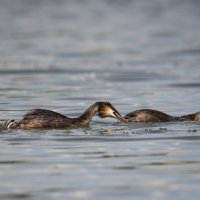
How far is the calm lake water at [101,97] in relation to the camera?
12.8m

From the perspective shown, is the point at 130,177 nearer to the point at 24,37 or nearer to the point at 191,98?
the point at 191,98

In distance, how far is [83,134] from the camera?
16953 millimetres

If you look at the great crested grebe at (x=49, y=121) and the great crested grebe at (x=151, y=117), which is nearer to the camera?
the great crested grebe at (x=49, y=121)

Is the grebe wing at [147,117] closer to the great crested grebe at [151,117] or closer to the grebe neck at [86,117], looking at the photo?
the great crested grebe at [151,117]

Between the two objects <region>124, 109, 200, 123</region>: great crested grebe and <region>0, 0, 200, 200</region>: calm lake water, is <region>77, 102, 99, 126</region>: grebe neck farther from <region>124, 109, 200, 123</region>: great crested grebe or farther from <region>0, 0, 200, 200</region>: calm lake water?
<region>124, 109, 200, 123</region>: great crested grebe

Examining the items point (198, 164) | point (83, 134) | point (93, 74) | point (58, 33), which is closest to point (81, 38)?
point (58, 33)

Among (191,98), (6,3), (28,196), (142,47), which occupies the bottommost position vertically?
(28,196)

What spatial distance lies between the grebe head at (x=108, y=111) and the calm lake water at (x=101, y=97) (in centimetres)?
22

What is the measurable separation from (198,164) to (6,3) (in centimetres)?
4690

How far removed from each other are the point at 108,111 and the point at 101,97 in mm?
5741

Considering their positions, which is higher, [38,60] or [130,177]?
[38,60]

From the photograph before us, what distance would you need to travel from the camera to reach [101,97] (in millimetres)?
23688

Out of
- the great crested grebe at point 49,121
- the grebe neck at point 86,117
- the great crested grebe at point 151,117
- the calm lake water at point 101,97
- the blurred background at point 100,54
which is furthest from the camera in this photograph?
the blurred background at point 100,54

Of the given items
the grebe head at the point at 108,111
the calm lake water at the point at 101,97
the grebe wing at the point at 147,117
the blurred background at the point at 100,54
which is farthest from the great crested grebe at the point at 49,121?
the blurred background at the point at 100,54
